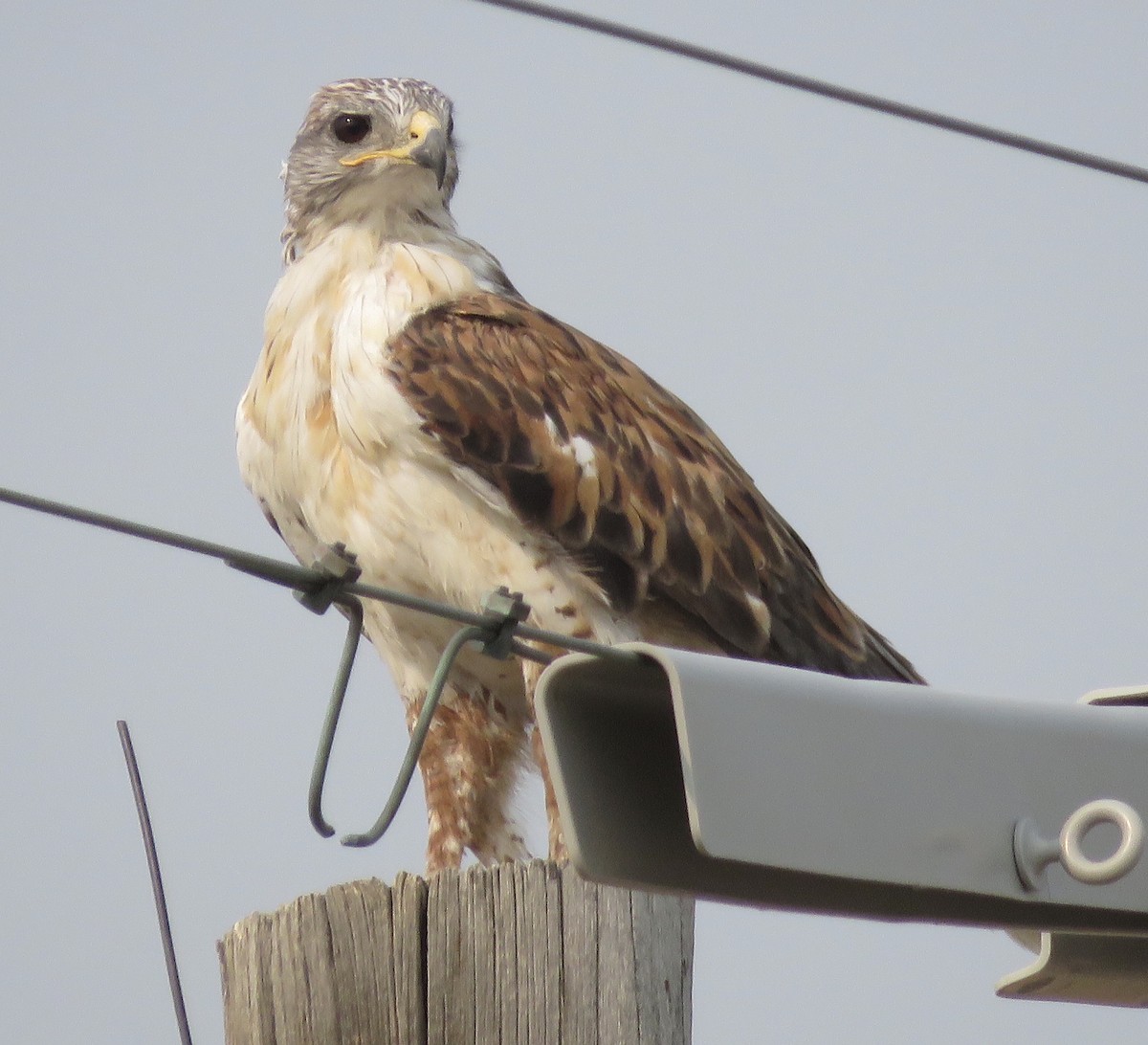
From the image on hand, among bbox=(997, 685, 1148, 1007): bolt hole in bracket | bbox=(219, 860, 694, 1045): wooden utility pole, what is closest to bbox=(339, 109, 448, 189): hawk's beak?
bbox=(219, 860, 694, 1045): wooden utility pole

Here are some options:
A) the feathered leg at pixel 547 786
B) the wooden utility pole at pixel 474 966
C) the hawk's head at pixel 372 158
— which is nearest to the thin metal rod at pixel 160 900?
the wooden utility pole at pixel 474 966

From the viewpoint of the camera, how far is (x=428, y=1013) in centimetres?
311

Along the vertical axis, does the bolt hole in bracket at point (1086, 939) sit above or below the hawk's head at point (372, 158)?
below

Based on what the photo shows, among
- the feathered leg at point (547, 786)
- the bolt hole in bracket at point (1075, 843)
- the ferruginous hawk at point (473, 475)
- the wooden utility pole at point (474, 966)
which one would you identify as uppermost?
the ferruginous hawk at point (473, 475)

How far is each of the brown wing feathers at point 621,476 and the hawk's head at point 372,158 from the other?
19.7 inches

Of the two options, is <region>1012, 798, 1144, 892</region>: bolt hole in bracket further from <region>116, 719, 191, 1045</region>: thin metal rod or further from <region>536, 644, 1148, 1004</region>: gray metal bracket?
<region>116, 719, 191, 1045</region>: thin metal rod

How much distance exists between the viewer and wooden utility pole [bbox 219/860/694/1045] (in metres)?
3.08

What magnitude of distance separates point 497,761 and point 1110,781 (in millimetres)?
2866

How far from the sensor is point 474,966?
10.3ft

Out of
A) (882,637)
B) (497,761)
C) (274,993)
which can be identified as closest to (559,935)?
(274,993)

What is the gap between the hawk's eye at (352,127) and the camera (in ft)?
19.2

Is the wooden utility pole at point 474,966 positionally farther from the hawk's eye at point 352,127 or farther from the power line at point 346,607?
the hawk's eye at point 352,127

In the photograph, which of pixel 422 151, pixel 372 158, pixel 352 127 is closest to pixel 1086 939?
pixel 422 151

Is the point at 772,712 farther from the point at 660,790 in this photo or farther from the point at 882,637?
the point at 882,637
